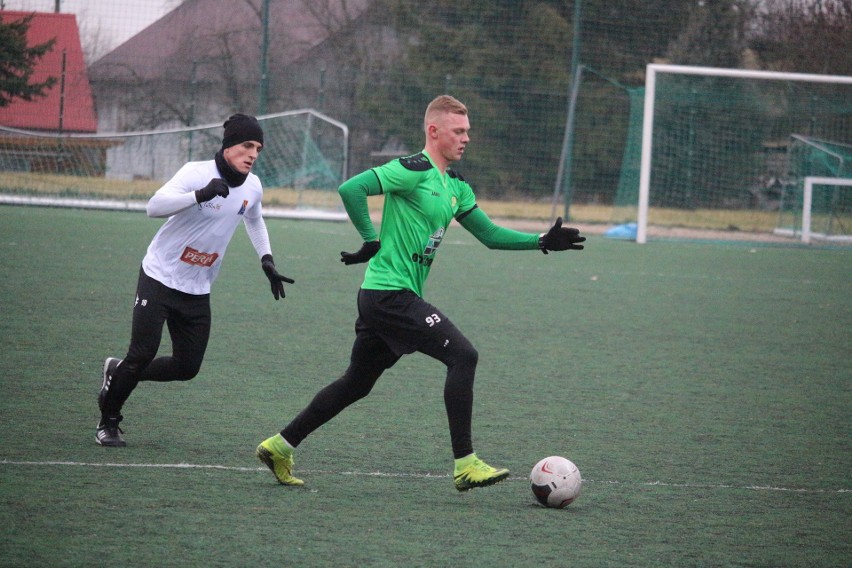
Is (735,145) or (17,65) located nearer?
(735,145)

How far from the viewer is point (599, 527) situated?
4410 mm

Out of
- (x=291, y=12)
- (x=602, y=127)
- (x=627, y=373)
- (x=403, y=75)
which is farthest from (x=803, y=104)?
(x=627, y=373)

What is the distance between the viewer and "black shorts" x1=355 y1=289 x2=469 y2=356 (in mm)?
4812

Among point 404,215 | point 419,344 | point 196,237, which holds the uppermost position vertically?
point 404,215

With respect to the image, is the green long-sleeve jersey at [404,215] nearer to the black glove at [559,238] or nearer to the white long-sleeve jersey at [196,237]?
the black glove at [559,238]

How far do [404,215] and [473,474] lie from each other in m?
1.16

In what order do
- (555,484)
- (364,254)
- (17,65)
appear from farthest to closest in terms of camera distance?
(17,65), (364,254), (555,484)

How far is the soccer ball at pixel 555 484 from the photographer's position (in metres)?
4.62

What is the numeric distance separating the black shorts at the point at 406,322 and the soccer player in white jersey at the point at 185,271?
2.42 ft

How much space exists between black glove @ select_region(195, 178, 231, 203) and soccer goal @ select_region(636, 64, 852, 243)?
54.6 ft

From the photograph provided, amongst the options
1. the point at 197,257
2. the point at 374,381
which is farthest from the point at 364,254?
the point at 197,257

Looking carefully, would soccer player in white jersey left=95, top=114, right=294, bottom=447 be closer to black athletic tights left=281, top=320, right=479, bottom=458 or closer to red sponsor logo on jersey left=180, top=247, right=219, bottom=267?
red sponsor logo on jersey left=180, top=247, right=219, bottom=267

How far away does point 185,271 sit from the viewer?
5500 mm

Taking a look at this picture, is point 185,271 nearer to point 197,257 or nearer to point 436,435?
point 197,257
